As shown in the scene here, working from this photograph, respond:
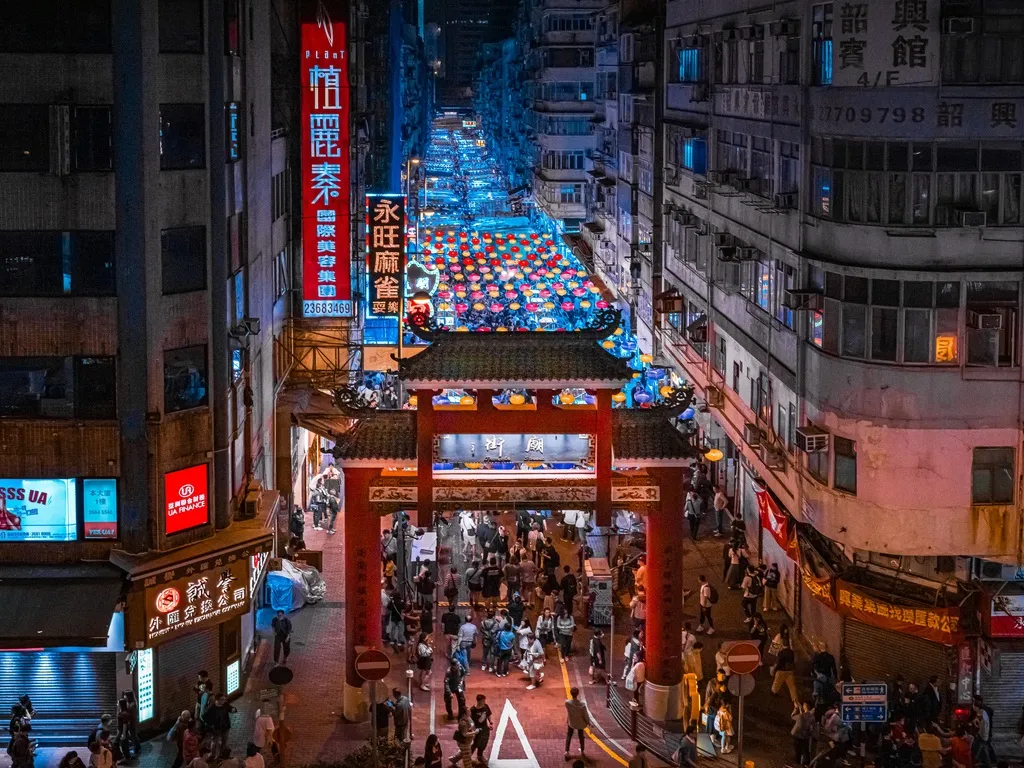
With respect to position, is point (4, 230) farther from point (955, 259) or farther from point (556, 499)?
point (955, 259)

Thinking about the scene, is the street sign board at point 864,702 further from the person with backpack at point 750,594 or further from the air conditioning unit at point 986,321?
the person with backpack at point 750,594

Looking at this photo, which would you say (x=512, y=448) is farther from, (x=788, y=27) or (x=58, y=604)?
(x=788, y=27)

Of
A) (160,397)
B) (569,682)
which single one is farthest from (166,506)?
(569,682)

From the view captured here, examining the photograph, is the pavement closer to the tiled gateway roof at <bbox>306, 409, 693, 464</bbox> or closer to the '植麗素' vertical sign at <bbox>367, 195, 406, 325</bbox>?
the tiled gateway roof at <bbox>306, 409, 693, 464</bbox>

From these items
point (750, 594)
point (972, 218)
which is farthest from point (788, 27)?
point (750, 594)

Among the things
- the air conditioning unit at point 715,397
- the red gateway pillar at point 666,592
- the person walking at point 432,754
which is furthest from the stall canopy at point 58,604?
the air conditioning unit at point 715,397

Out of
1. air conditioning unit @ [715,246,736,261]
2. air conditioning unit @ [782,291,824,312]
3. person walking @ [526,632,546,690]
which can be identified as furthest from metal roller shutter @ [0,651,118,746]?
air conditioning unit @ [715,246,736,261]
